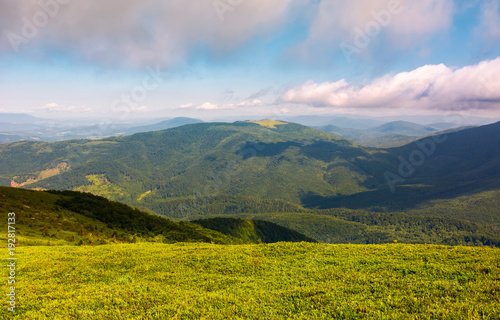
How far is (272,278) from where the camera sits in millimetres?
17047

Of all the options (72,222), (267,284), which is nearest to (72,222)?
(72,222)

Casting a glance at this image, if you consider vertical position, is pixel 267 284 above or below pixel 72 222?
above

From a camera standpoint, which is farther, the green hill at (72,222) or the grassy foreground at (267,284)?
the green hill at (72,222)

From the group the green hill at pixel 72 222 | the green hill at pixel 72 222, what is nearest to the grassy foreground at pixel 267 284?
the green hill at pixel 72 222

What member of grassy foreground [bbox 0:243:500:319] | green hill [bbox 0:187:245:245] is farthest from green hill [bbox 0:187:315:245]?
grassy foreground [bbox 0:243:500:319]

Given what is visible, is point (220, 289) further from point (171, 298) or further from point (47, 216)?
point (47, 216)

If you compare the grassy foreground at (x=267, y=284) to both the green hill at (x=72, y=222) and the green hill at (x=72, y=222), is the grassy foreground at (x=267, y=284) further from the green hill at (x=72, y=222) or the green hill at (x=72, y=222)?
the green hill at (x=72, y=222)

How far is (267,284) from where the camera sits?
1590 cm

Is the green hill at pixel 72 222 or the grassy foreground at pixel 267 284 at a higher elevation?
the grassy foreground at pixel 267 284

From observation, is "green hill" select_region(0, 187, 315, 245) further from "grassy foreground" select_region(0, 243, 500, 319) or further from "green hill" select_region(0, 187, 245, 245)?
"grassy foreground" select_region(0, 243, 500, 319)

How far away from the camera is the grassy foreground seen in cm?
1168

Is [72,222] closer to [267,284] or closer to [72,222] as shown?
[72,222]

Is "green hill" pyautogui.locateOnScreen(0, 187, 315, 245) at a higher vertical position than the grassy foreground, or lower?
lower

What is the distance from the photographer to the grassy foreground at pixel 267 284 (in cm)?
1168
